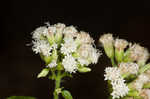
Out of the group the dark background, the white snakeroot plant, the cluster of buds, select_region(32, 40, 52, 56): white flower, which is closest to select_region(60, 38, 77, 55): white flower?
the white snakeroot plant

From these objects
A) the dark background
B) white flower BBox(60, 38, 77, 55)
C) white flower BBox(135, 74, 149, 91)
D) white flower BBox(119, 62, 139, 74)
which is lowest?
white flower BBox(135, 74, 149, 91)

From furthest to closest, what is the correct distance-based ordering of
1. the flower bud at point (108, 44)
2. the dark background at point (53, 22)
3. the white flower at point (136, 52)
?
the dark background at point (53, 22), the flower bud at point (108, 44), the white flower at point (136, 52)

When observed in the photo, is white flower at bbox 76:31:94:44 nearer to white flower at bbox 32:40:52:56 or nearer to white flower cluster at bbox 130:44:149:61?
white flower at bbox 32:40:52:56

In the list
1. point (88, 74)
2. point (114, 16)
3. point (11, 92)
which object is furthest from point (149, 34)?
point (11, 92)

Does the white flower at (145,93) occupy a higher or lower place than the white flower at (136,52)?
lower

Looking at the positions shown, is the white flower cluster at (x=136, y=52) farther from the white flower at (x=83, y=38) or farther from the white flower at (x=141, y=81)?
the white flower at (x=83, y=38)

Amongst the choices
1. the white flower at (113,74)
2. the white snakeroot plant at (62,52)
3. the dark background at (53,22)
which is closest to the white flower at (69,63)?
the white snakeroot plant at (62,52)

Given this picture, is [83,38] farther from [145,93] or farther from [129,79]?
[145,93]
